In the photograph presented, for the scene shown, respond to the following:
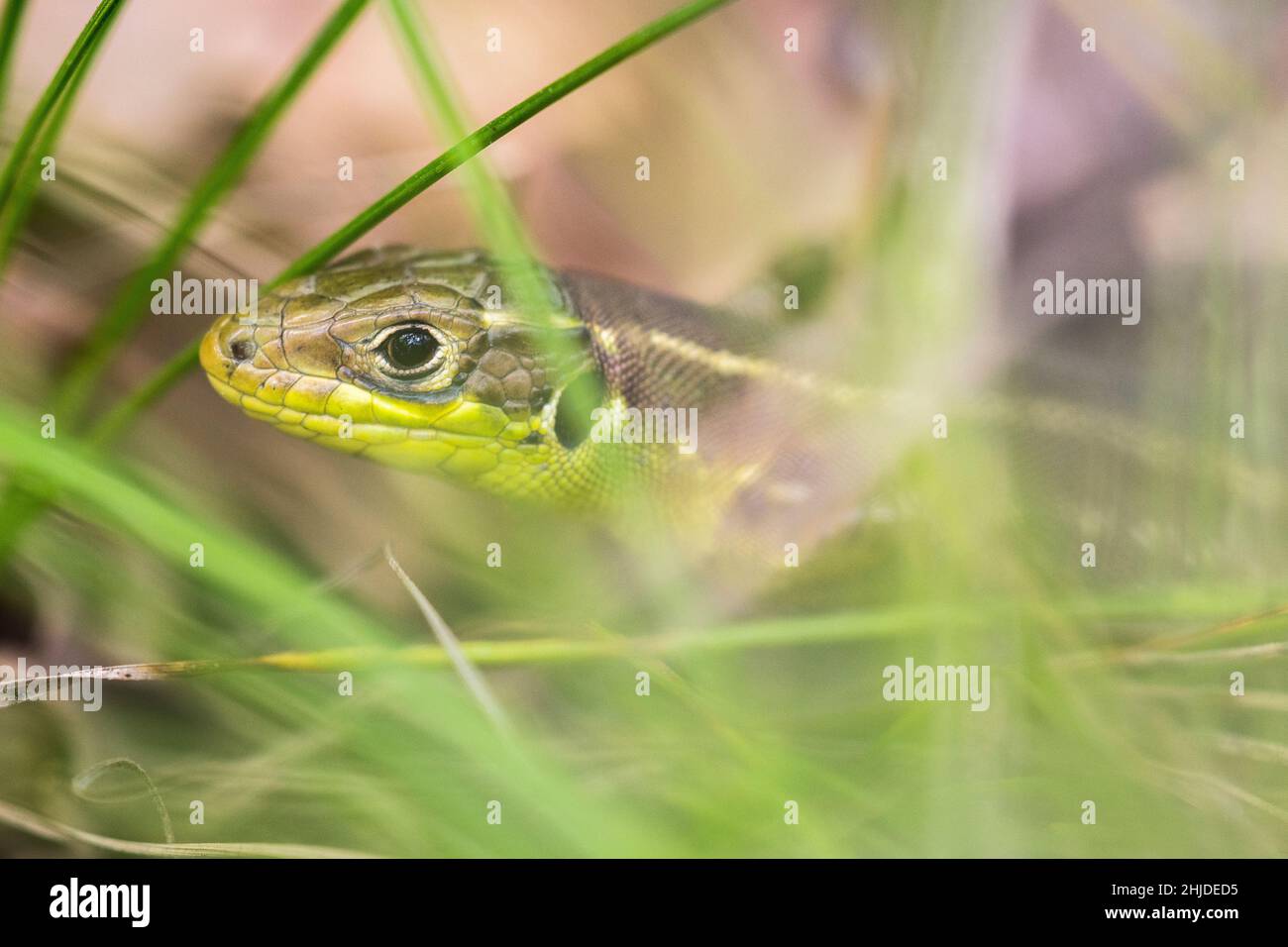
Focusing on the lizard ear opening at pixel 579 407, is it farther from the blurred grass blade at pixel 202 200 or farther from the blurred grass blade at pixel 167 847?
the blurred grass blade at pixel 167 847

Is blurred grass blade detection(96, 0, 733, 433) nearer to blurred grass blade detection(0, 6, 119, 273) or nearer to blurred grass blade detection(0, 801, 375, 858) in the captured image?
blurred grass blade detection(0, 6, 119, 273)

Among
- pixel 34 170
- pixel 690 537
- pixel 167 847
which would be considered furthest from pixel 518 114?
pixel 167 847

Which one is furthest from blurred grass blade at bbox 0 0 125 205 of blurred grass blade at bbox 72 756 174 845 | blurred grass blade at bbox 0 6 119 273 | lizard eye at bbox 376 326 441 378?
blurred grass blade at bbox 72 756 174 845

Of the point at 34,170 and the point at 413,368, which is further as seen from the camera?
the point at 413,368

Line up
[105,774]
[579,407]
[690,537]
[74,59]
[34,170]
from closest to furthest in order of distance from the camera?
1. [74,59]
2. [34,170]
3. [105,774]
4. [579,407]
5. [690,537]

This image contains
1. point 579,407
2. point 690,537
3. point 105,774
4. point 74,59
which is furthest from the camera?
point 690,537

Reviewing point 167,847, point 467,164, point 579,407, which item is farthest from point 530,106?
point 167,847

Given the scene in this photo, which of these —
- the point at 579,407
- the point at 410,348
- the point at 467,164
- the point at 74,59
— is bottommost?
the point at 579,407

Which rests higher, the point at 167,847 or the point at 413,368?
the point at 413,368

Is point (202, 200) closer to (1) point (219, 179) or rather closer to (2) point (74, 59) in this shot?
(1) point (219, 179)
